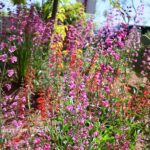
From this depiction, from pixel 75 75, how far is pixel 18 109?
3.13 ft

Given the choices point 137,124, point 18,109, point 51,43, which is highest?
point 51,43

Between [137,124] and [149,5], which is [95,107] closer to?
[137,124]

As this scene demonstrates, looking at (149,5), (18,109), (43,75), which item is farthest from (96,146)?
(149,5)

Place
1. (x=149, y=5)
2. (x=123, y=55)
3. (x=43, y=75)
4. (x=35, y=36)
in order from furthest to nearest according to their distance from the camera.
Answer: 1. (x=149, y=5)
2. (x=123, y=55)
3. (x=35, y=36)
4. (x=43, y=75)

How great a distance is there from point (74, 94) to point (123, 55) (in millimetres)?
3348

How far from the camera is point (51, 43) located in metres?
7.07

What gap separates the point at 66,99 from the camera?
195 inches

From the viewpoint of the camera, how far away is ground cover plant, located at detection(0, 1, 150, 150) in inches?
156

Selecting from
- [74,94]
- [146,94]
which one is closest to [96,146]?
[74,94]

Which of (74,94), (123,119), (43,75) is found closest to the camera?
(74,94)

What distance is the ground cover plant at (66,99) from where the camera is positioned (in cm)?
397

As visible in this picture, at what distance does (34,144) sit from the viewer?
152 inches

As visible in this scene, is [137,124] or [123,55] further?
[123,55]

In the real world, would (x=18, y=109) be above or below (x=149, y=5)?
below
